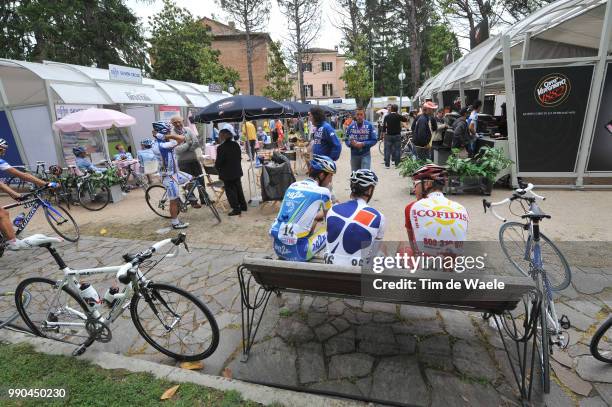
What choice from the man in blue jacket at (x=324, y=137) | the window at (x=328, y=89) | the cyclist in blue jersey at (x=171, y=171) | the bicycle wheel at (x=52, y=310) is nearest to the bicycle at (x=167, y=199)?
the cyclist in blue jersey at (x=171, y=171)

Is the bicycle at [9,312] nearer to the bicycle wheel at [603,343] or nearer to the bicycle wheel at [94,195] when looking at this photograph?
the bicycle wheel at [94,195]

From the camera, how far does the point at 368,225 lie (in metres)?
2.60

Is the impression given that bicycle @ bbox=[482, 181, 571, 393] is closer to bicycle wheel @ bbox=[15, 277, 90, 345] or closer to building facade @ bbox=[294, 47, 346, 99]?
bicycle wheel @ bbox=[15, 277, 90, 345]

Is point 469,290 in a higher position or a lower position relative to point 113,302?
higher

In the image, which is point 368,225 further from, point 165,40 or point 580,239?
point 165,40

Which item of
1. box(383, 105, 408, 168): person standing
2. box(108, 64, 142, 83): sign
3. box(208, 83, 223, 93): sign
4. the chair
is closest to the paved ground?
the chair

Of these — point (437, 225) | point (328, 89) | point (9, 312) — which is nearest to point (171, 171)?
point (9, 312)

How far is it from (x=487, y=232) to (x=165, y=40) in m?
31.4

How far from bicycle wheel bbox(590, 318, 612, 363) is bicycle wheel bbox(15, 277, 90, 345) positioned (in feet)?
13.5

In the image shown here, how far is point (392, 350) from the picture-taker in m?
2.81

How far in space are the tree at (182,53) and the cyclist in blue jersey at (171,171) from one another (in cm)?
2351

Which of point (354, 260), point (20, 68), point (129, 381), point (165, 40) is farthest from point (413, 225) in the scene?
point (165, 40)

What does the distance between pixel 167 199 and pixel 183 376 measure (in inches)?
197

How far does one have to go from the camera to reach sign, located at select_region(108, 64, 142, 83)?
13.5m
